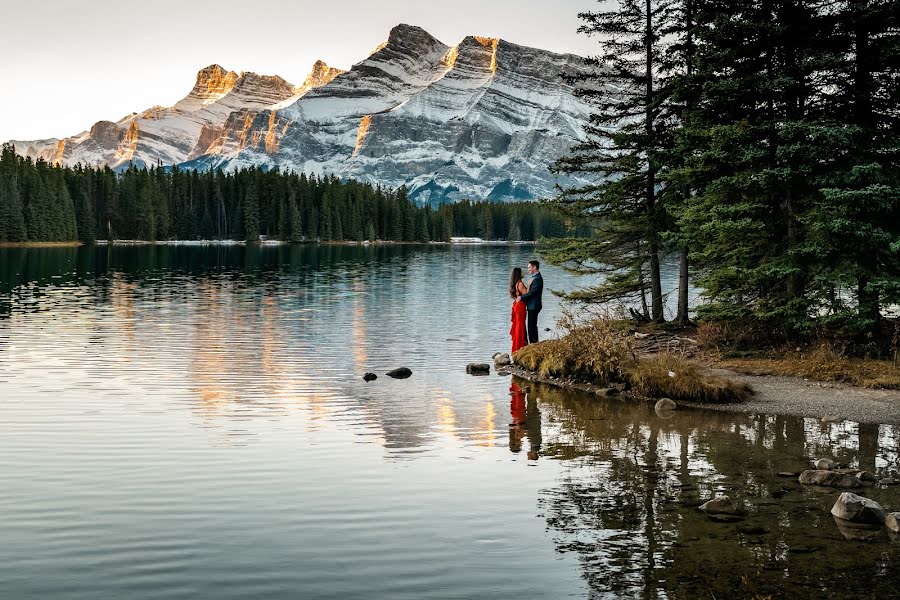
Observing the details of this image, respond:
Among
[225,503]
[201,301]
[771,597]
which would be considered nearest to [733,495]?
[771,597]

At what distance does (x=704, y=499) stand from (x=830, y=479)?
2.20 metres

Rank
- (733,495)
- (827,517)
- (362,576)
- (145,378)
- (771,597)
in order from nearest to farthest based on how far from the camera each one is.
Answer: (771,597) < (362,576) < (827,517) < (733,495) < (145,378)

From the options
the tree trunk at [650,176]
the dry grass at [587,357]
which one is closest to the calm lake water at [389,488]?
the dry grass at [587,357]

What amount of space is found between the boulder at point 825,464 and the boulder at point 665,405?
564cm

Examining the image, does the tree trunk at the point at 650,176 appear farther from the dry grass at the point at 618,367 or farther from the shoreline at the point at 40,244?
the shoreline at the point at 40,244

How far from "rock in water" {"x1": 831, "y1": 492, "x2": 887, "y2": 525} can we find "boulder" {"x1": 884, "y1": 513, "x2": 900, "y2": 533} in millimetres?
126

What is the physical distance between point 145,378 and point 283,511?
44.0 ft

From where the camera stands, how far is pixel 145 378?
78.3ft

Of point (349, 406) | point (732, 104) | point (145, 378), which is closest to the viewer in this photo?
point (349, 406)

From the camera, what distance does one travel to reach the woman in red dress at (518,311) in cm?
2653

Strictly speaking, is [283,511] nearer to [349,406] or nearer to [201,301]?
[349,406]

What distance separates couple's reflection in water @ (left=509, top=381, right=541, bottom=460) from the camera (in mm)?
16156

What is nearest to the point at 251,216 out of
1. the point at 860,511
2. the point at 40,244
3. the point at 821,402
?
the point at 40,244

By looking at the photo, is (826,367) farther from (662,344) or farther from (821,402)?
(662,344)
